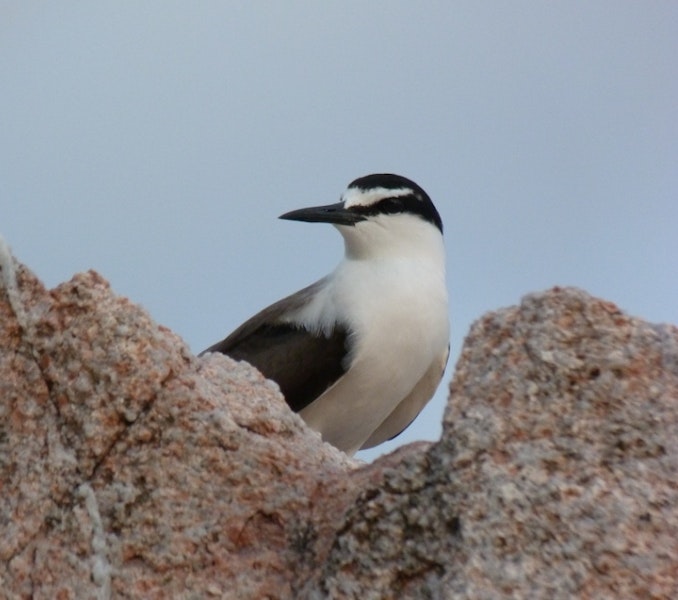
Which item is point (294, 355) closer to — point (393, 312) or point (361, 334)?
point (361, 334)

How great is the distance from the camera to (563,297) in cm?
507

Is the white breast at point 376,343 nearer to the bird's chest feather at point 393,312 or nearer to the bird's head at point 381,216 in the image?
the bird's chest feather at point 393,312

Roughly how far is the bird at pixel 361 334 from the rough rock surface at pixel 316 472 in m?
3.89

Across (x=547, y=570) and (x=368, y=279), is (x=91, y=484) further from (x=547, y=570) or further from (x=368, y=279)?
(x=368, y=279)

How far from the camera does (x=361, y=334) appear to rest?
401 inches

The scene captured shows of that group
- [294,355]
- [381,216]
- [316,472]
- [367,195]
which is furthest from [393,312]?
[316,472]

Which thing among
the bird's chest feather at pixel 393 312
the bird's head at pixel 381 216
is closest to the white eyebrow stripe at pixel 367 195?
the bird's head at pixel 381 216

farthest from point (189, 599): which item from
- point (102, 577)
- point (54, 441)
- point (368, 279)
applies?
point (368, 279)

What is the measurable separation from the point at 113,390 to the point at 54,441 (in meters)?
0.27

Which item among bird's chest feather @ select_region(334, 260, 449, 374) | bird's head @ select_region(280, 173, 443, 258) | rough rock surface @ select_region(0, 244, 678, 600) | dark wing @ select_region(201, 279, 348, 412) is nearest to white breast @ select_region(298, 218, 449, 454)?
bird's chest feather @ select_region(334, 260, 449, 374)

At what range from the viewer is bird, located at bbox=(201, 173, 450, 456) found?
33.2 feet

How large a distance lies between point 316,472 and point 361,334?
15.0ft

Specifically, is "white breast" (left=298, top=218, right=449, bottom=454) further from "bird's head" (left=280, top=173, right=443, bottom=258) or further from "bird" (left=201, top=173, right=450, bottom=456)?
"bird's head" (left=280, top=173, right=443, bottom=258)

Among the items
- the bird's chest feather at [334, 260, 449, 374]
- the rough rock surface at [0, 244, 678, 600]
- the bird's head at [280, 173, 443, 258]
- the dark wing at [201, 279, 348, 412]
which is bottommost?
the rough rock surface at [0, 244, 678, 600]
